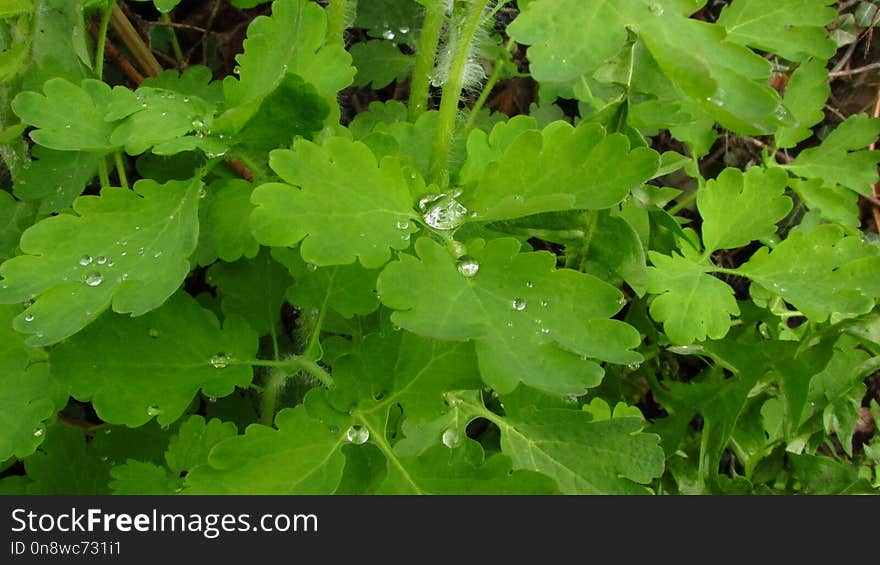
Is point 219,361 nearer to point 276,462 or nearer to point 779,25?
point 276,462

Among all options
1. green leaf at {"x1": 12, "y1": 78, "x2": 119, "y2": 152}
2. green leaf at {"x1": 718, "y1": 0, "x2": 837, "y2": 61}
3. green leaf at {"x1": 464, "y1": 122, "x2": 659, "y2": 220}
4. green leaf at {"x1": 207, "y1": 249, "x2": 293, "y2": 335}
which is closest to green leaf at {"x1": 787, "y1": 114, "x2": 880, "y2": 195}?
green leaf at {"x1": 718, "y1": 0, "x2": 837, "y2": 61}

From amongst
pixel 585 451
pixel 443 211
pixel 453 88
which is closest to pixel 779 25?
pixel 453 88

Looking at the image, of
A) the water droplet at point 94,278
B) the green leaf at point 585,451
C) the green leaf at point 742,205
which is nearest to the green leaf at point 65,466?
the water droplet at point 94,278

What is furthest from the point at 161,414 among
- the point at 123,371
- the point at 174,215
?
the point at 174,215

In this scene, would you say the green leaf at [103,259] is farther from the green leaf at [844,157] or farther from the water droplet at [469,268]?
the green leaf at [844,157]

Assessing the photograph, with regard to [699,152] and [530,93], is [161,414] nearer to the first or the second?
[699,152]
